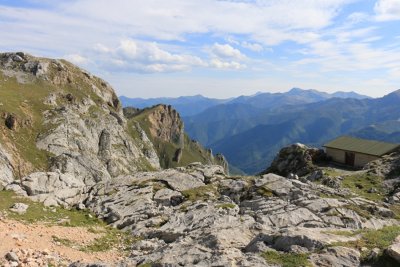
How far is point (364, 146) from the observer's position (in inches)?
2963

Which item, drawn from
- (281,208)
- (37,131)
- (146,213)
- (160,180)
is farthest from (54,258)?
(37,131)

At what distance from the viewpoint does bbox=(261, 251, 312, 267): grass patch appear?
18.7m

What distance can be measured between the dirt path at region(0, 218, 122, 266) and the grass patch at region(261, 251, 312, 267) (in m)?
10.1

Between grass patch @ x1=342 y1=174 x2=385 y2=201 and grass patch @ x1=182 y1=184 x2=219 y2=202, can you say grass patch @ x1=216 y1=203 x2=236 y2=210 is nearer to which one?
grass patch @ x1=182 y1=184 x2=219 y2=202

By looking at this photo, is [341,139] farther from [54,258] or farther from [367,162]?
[54,258]

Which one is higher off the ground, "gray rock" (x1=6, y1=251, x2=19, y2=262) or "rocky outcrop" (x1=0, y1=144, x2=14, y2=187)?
"gray rock" (x1=6, y1=251, x2=19, y2=262)

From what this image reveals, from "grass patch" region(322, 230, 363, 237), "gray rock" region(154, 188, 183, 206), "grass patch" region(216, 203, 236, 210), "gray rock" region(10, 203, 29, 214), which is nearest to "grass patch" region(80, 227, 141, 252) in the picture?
"gray rock" region(10, 203, 29, 214)

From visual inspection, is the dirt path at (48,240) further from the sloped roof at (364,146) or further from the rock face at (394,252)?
the sloped roof at (364,146)

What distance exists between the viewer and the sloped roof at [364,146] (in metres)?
71.9

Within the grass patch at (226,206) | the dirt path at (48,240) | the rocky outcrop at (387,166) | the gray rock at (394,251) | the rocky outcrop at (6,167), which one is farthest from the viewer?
the rocky outcrop at (6,167)

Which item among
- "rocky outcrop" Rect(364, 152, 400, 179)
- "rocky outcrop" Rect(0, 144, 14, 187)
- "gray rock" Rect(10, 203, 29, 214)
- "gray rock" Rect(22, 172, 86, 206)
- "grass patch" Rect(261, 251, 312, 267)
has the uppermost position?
"grass patch" Rect(261, 251, 312, 267)

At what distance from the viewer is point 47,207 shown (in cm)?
3756

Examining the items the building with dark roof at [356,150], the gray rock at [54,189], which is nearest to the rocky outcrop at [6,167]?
the gray rock at [54,189]

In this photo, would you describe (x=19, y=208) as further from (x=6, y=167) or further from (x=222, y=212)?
(x=6, y=167)
